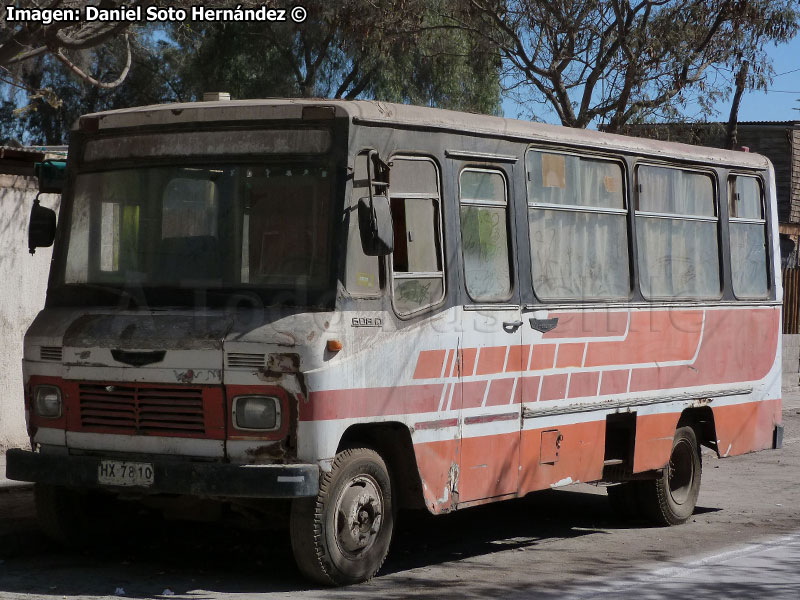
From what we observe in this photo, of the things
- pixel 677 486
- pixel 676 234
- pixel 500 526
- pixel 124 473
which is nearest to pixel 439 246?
pixel 124 473

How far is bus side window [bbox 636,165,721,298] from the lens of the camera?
10352 millimetres

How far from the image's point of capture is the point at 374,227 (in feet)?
23.8

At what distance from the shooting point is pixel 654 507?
34.8 feet

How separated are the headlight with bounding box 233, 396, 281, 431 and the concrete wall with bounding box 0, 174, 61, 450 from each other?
19.4 ft

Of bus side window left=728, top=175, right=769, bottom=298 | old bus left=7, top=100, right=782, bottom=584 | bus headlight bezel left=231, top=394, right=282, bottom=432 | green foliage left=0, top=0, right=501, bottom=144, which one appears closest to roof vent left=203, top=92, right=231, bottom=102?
old bus left=7, top=100, right=782, bottom=584

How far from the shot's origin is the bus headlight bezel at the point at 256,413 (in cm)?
718

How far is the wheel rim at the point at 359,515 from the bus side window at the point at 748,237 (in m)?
4.96

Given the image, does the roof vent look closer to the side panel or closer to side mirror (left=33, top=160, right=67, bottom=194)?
side mirror (left=33, top=160, right=67, bottom=194)

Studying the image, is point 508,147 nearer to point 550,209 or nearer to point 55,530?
point 550,209

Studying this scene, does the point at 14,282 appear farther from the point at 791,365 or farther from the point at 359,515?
the point at 791,365

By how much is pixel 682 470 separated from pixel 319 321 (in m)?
4.87

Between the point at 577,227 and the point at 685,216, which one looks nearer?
the point at 577,227

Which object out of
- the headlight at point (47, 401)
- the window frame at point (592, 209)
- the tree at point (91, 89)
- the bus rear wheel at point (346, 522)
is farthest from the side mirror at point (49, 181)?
the tree at point (91, 89)

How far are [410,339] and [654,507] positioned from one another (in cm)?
370
